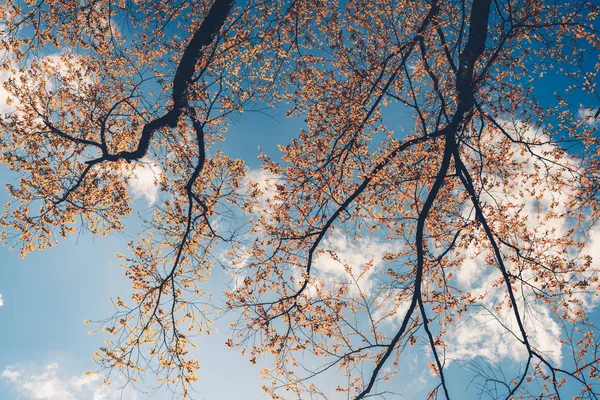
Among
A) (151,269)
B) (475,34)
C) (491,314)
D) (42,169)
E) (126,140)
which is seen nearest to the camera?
(491,314)

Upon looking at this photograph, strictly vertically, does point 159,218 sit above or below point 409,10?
below

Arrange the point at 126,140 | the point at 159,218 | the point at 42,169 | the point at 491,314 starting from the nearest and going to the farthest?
the point at 491,314, the point at 159,218, the point at 42,169, the point at 126,140

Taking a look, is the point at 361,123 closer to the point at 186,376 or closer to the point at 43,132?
the point at 186,376

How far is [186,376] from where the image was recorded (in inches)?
281

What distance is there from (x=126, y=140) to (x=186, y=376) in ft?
25.3

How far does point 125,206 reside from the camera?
11.2 meters

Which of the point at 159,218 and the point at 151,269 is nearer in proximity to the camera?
the point at 151,269

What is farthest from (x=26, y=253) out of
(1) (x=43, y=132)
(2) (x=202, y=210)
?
(2) (x=202, y=210)

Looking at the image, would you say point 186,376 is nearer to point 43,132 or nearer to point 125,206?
point 125,206

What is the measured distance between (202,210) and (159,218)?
1.16 meters

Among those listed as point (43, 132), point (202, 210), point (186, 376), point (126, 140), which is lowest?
point (186, 376)

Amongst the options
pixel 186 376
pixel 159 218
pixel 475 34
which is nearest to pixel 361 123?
pixel 475 34

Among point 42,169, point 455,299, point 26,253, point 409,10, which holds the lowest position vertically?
point 455,299

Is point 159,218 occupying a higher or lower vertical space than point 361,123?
lower
